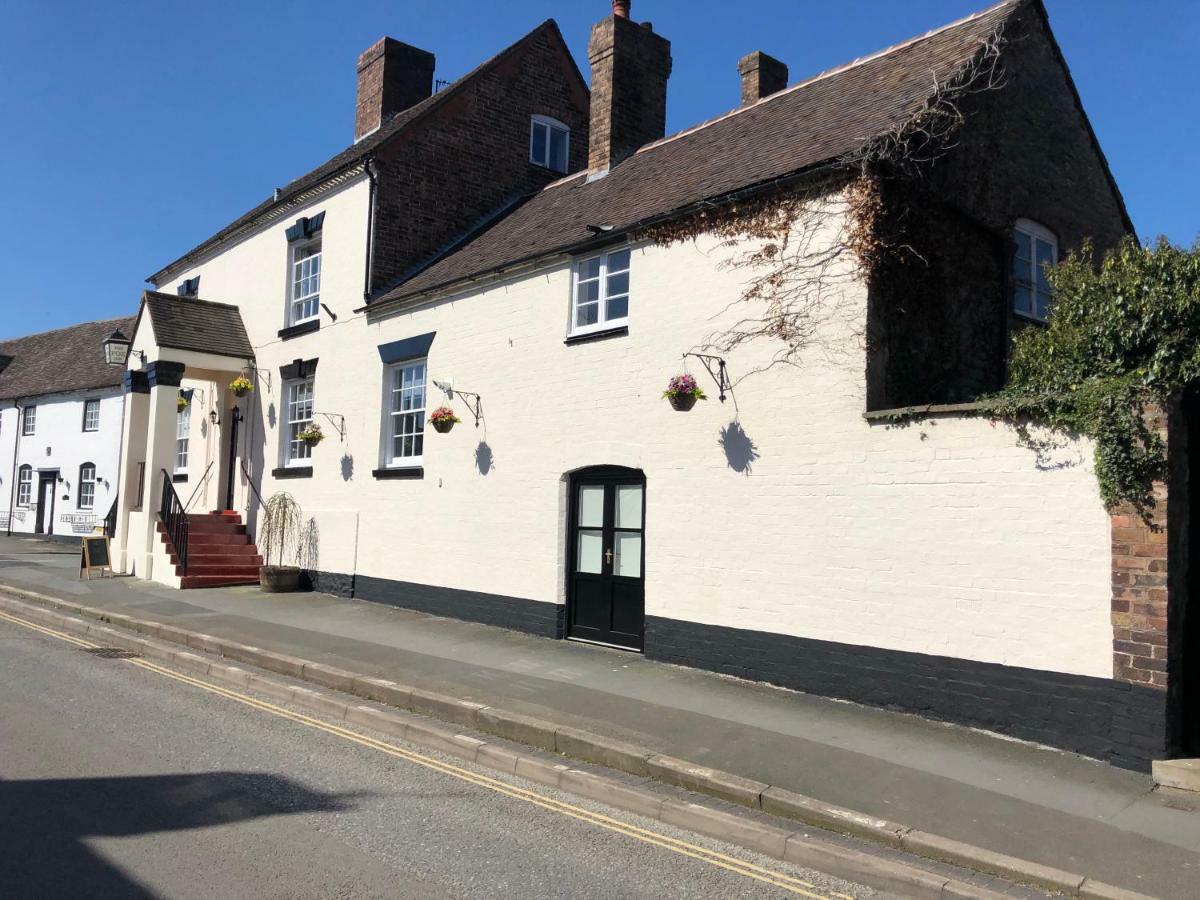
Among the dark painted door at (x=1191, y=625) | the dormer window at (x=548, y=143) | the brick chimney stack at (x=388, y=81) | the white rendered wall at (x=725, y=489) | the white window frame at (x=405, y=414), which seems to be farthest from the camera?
the brick chimney stack at (x=388, y=81)

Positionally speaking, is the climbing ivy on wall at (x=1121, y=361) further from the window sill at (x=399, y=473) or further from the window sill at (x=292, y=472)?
the window sill at (x=292, y=472)

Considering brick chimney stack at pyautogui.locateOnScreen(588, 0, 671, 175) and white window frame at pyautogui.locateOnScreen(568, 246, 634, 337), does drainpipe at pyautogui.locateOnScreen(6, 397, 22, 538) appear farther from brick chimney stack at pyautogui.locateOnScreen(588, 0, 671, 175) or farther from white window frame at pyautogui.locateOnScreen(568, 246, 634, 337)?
white window frame at pyautogui.locateOnScreen(568, 246, 634, 337)

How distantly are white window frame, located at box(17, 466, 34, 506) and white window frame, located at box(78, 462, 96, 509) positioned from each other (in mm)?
3852

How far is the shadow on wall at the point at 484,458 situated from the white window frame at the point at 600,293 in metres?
2.16

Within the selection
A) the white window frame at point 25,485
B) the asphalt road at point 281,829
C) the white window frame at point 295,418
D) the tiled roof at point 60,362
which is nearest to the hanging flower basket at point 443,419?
the white window frame at point 295,418

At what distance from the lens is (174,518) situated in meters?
17.3

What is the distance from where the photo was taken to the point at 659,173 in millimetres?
12891

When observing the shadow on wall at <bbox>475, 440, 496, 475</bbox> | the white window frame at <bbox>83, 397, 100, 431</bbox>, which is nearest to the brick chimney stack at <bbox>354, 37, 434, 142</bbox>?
the shadow on wall at <bbox>475, 440, 496, 475</bbox>

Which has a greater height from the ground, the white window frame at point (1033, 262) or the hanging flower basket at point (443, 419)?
the white window frame at point (1033, 262)

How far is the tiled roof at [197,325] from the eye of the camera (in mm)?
17906

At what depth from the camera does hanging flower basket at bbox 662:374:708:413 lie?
9.91 meters

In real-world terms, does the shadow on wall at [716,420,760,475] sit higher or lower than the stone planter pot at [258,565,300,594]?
higher

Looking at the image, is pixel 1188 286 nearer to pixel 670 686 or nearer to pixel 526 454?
pixel 670 686

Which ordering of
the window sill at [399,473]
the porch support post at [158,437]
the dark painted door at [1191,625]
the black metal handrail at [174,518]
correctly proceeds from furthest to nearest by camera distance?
1. the porch support post at [158,437]
2. the black metal handrail at [174,518]
3. the window sill at [399,473]
4. the dark painted door at [1191,625]
